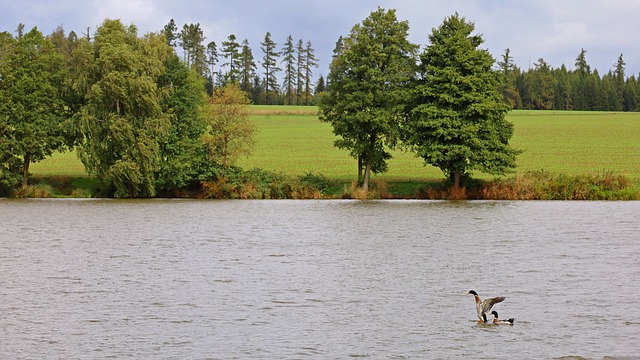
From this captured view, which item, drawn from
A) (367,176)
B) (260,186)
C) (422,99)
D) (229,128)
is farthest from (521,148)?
(229,128)

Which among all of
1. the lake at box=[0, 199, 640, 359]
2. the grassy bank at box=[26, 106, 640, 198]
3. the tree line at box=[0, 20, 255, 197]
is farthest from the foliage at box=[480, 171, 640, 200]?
the tree line at box=[0, 20, 255, 197]

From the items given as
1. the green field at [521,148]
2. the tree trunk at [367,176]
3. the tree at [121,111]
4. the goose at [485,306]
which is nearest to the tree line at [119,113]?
the tree at [121,111]

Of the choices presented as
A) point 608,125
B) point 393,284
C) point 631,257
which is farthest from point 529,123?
point 393,284

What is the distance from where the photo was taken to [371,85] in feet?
231

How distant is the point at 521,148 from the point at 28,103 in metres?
57.0

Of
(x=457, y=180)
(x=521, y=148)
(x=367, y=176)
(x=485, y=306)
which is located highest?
(x=521, y=148)

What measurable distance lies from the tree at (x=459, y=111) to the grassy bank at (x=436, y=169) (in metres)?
2.93

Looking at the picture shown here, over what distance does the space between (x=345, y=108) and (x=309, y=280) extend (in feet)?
135

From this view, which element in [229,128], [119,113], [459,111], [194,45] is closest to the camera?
[459,111]

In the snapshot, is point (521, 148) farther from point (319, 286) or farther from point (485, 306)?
point (485, 306)

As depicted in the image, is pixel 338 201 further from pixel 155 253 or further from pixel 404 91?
pixel 155 253

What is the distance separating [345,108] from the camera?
70750 millimetres

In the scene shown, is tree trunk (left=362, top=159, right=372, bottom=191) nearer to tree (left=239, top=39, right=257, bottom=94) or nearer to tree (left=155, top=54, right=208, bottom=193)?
tree (left=155, top=54, right=208, bottom=193)

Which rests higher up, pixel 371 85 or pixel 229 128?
pixel 371 85
